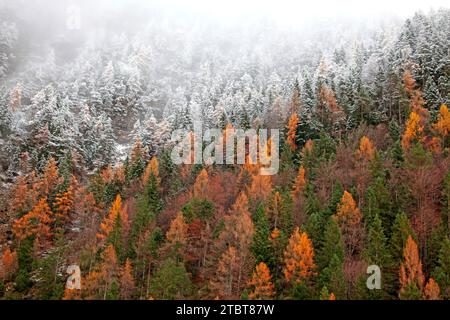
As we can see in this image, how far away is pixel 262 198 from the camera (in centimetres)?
6144

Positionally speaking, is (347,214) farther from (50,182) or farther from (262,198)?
(50,182)

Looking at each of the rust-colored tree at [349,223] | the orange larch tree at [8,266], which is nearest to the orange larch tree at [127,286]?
the orange larch tree at [8,266]

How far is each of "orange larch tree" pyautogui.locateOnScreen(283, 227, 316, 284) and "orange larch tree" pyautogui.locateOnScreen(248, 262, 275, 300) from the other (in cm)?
203

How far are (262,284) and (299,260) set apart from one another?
15.5ft

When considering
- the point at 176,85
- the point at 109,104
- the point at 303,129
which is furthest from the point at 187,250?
the point at 176,85

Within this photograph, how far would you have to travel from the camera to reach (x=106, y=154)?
12181 centimetres

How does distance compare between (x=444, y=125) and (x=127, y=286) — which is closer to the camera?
(x=127, y=286)

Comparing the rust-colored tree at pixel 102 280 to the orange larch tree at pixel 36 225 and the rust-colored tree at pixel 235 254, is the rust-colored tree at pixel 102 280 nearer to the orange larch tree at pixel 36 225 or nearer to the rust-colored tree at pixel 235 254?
the rust-colored tree at pixel 235 254

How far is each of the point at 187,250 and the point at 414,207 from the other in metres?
29.5

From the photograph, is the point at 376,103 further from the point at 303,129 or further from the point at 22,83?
the point at 22,83

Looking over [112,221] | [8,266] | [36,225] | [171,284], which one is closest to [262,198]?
[171,284]

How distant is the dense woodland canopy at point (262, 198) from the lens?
44031 millimetres

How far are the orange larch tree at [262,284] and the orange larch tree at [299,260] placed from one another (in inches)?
80.0
